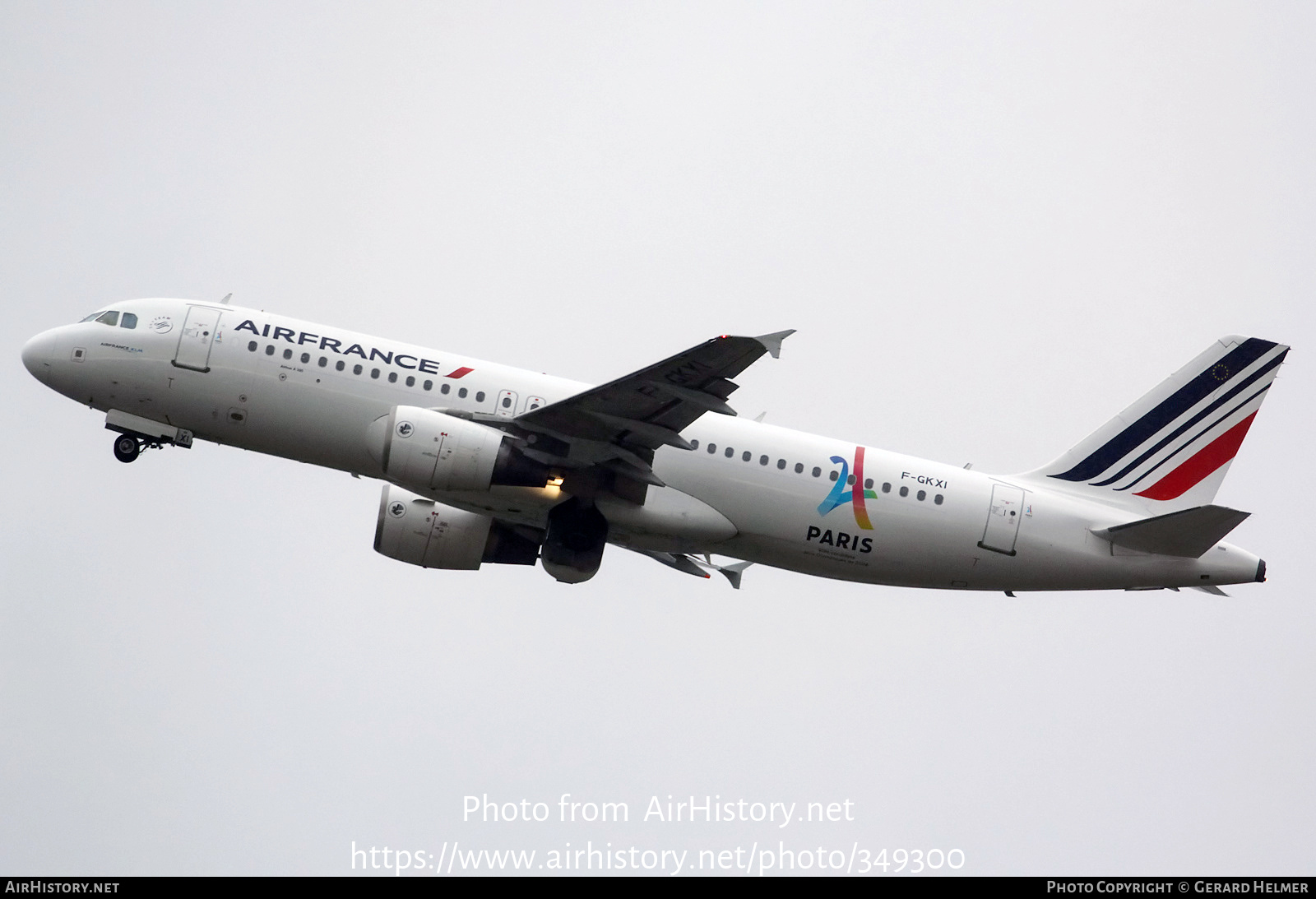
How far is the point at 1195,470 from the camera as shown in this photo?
3216 centimetres

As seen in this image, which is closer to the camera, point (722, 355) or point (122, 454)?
point (722, 355)

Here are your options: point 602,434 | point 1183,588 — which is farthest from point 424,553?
A: point 1183,588

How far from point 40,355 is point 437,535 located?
10.3 metres

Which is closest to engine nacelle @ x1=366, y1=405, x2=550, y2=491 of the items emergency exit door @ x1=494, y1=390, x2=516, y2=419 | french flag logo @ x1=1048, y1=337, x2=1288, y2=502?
emergency exit door @ x1=494, y1=390, x2=516, y2=419

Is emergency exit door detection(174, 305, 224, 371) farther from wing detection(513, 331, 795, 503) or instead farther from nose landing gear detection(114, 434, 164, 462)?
wing detection(513, 331, 795, 503)

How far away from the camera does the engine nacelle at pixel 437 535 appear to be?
33188mm

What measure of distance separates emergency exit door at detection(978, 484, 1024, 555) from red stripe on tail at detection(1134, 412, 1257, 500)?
12.0ft

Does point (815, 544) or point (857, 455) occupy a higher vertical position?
point (857, 455)

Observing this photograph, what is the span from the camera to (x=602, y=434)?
28766 millimetres

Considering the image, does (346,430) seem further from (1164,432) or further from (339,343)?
(1164,432)

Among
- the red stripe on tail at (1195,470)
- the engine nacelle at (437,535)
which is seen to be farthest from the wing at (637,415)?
the red stripe on tail at (1195,470)

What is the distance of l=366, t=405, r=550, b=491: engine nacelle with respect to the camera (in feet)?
92.0

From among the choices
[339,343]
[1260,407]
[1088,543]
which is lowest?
[1088,543]

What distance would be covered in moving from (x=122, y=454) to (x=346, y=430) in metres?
5.55
